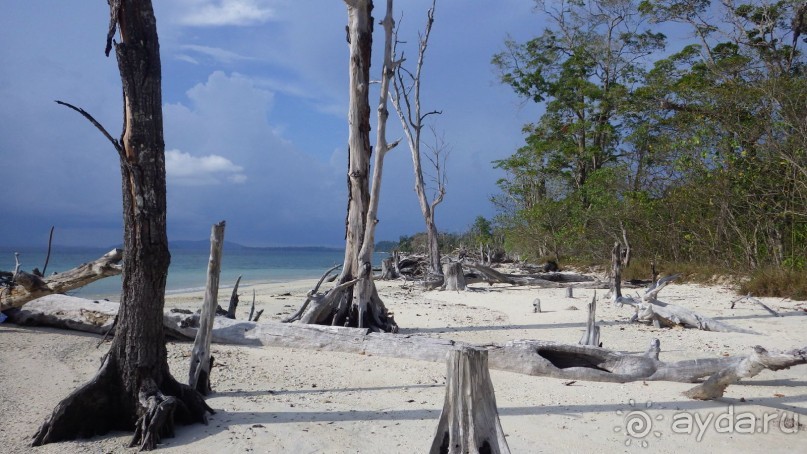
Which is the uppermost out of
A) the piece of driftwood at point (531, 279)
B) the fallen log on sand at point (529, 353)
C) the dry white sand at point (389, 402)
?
the piece of driftwood at point (531, 279)

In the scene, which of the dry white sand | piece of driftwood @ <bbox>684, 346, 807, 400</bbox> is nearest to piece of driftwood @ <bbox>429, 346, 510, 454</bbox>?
the dry white sand

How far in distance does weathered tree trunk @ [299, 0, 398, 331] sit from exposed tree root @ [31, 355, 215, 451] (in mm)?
3672

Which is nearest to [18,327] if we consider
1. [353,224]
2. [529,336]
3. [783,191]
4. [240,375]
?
[240,375]

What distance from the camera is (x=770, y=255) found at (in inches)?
520

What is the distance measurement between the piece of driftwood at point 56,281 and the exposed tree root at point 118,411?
2.83 meters

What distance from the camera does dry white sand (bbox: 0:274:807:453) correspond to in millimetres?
3799

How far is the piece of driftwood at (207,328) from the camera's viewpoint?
15.4 feet

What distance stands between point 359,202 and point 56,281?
3.94 metres

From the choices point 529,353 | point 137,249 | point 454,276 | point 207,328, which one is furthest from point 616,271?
point 137,249

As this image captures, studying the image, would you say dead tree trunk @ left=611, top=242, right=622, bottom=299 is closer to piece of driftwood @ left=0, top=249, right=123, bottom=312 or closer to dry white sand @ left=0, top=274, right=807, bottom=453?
dry white sand @ left=0, top=274, right=807, bottom=453

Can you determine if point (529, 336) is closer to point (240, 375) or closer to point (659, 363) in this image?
point (659, 363)

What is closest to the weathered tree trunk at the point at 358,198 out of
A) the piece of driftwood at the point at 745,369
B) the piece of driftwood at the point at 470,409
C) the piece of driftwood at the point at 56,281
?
the piece of driftwood at the point at 56,281

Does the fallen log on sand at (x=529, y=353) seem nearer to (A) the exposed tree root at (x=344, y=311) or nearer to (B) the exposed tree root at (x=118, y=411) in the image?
(A) the exposed tree root at (x=344, y=311)

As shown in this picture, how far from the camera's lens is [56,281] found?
6906 millimetres
